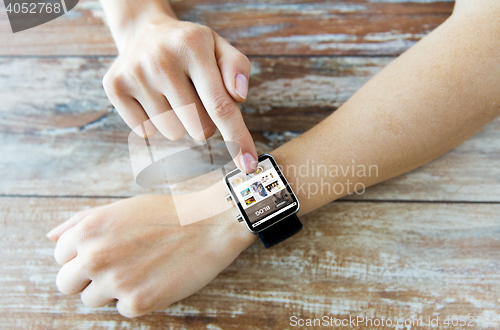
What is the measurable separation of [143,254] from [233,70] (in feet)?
1.80

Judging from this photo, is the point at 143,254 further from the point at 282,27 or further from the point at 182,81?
the point at 282,27

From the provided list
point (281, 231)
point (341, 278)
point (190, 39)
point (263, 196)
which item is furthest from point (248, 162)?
point (341, 278)

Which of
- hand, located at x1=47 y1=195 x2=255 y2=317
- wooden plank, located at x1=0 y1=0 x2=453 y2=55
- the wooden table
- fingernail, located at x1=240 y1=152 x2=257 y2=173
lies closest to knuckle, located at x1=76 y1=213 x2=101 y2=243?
hand, located at x1=47 y1=195 x2=255 y2=317

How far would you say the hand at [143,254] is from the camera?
2.74 feet

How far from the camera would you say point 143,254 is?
846 millimetres

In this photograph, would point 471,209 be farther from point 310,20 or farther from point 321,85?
point 310,20

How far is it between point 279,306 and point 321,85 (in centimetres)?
69

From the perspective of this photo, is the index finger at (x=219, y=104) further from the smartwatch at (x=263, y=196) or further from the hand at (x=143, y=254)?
the hand at (x=143, y=254)

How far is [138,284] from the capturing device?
0.84 m

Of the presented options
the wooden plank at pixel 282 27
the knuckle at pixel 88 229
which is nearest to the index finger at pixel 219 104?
the wooden plank at pixel 282 27

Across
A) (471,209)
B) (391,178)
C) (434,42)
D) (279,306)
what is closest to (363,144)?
(391,178)

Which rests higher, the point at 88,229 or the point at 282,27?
the point at 282,27

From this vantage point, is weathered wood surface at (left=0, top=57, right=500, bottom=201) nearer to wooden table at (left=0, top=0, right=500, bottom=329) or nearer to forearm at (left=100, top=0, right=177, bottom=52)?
wooden table at (left=0, top=0, right=500, bottom=329)

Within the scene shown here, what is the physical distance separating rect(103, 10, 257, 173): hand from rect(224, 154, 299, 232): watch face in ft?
0.13
